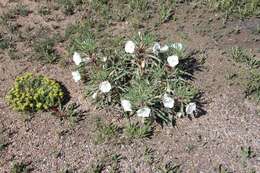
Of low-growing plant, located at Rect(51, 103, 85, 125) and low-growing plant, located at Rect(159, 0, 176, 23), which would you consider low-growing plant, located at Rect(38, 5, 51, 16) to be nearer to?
low-growing plant, located at Rect(159, 0, 176, 23)

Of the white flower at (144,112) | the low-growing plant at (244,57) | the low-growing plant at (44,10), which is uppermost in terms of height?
the low-growing plant at (44,10)

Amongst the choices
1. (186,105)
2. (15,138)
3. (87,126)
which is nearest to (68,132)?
(87,126)

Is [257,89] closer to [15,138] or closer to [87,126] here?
[87,126]

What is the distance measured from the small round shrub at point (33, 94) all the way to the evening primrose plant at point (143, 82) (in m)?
0.53

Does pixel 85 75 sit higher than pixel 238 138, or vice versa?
pixel 85 75

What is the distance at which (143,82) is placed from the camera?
7566 mm

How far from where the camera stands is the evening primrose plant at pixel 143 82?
7277mm

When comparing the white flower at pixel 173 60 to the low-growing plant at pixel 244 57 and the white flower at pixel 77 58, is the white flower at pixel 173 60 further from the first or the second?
the low-growing plant at pixel 244 57

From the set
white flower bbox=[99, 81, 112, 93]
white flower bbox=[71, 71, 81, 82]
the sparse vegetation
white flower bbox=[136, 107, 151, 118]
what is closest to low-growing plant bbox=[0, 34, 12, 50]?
the sparse vegetation

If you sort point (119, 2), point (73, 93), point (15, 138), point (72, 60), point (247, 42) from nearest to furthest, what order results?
point (15, 138)
point (73, 93)
point (72, 60)
point (247, 42)
point (119, 2)

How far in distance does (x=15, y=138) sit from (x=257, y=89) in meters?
3.77


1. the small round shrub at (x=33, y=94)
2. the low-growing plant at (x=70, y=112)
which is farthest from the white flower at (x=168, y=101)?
the small round shrub at (x=33, y=94)

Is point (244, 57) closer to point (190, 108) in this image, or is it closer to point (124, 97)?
point (190, 108)

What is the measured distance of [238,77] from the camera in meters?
8.38
